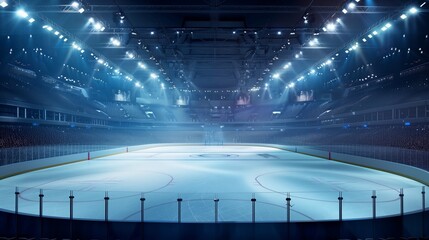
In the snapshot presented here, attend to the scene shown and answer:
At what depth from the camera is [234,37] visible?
15.0m

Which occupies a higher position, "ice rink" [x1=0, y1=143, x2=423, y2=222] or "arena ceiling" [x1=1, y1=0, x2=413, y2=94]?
"arena ceiling" [x1=1, y1=0, x2=413, y2=94]

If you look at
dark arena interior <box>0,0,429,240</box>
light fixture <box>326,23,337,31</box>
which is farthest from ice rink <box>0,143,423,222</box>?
light fixture <box>326,23,337,31</box>

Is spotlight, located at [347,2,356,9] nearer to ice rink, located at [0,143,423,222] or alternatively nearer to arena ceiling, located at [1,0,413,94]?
arena ceiling, located at [1,0,413,94]

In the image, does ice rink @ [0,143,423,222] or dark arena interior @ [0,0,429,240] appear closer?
dark arena interior @ [0,0,429,240]

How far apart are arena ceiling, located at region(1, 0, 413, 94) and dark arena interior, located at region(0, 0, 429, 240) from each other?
3.6 inches

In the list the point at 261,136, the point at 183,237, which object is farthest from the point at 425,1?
the point at 261,136

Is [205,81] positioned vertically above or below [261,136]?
above

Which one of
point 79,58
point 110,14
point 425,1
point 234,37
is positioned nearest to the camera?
point 425,1

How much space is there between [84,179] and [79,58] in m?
12.4

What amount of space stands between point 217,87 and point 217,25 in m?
17.2

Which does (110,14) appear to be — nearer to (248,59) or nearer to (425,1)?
(248,59)

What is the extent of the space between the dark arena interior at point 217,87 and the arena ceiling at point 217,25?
91mm

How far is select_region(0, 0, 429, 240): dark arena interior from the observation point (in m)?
4.92

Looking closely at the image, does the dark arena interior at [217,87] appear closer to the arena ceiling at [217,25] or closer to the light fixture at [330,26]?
the arena ceiling at [217,25]
